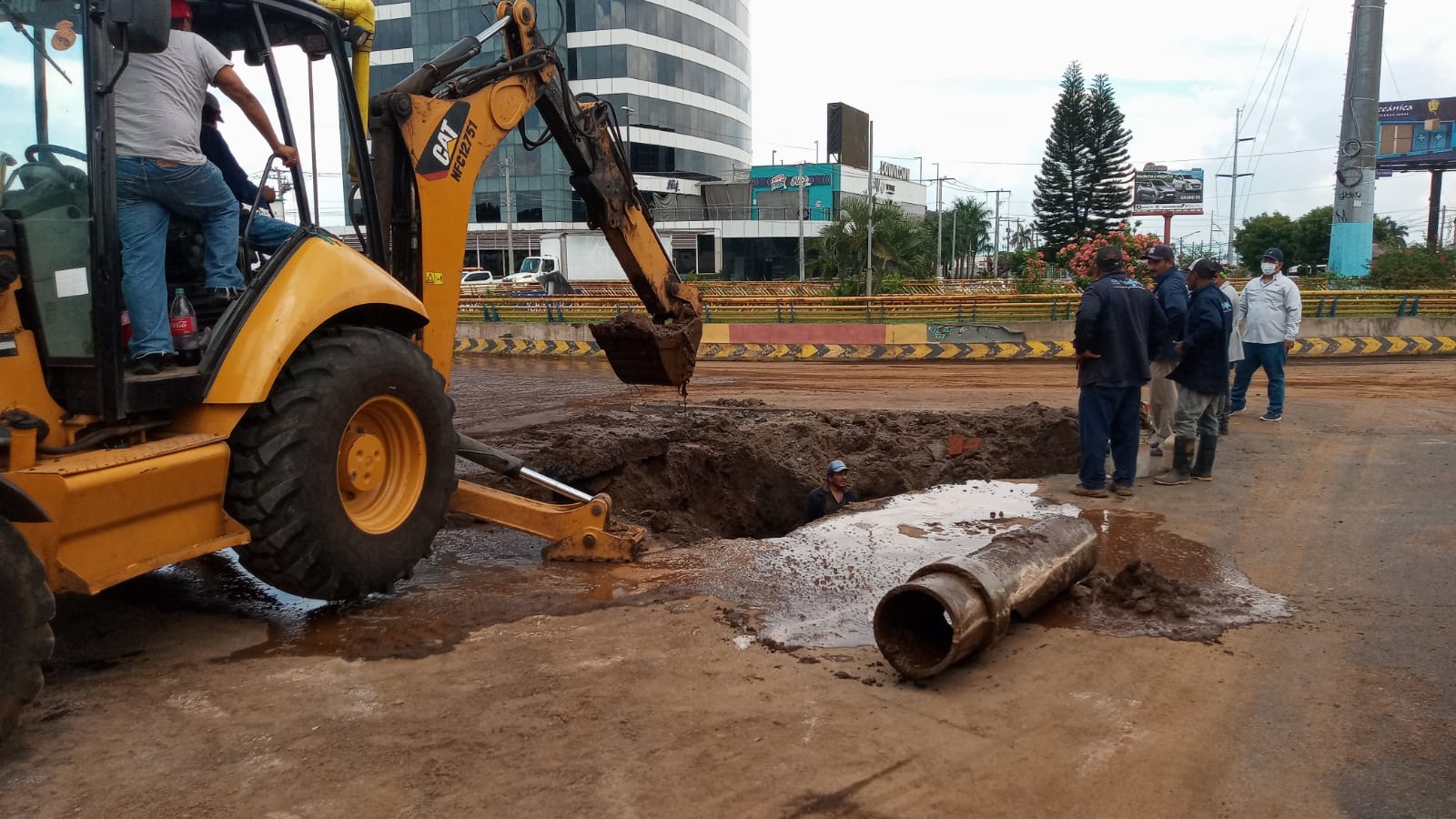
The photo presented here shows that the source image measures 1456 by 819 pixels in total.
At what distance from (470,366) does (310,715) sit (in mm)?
16284

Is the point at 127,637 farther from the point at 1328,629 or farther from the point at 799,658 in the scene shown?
the point at 1328,629

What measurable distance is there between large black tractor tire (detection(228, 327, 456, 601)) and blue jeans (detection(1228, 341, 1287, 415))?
8699 millimetres

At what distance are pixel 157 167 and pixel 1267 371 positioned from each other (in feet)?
34.2

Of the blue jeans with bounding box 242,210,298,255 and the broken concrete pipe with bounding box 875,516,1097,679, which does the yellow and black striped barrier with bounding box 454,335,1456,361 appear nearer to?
the broken concrete pipe with bounding box 875,516,1097,679

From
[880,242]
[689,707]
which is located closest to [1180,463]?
[689,707]

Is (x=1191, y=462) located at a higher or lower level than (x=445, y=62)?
lower

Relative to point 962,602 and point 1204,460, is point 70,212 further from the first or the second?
point 1204,460

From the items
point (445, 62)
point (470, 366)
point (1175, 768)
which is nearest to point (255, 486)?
point (445, 62)

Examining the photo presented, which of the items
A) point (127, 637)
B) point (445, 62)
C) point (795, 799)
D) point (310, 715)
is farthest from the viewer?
point (445, 62)

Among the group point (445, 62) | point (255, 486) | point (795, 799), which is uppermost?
point (445, 62)

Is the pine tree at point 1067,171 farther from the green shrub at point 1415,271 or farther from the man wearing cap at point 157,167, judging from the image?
the man wearing cap at point 157,167

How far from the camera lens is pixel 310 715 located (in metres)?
3.91

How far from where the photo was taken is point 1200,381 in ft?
26.3

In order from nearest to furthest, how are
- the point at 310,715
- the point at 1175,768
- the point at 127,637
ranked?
the point at 1175,768, the point at 310,715, the point at 127,637
